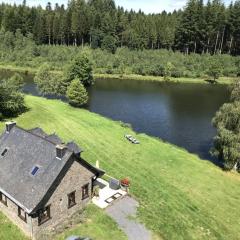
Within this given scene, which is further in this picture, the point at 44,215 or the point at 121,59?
the point at 121,59

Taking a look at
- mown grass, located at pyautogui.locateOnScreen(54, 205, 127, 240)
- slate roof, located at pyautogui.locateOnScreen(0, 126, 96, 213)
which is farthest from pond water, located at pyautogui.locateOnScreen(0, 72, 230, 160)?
slate roof, located at pyautogui.locateOnScreen(0, 126, 96, 213)

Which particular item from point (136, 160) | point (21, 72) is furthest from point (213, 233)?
point (21, 72)

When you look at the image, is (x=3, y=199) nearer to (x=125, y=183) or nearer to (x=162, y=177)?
(x=125, y=183)

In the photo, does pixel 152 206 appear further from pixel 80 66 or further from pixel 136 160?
pixel 80 66

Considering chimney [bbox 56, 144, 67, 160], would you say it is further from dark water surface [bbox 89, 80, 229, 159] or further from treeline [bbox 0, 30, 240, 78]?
treeline [bbox 0, 30, 240, 78]

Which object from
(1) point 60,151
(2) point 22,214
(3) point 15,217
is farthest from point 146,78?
(2) point 22,214
